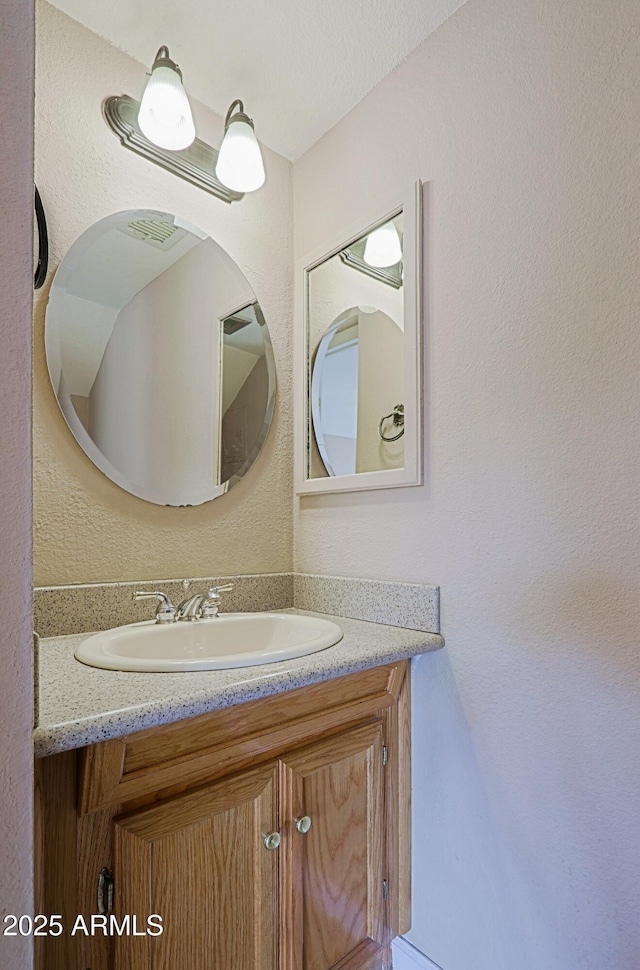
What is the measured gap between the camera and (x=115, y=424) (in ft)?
4.13

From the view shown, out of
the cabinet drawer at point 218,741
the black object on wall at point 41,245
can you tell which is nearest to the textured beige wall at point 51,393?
the black object on wall at point 41,245

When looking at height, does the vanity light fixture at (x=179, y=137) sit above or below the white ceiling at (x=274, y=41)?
below

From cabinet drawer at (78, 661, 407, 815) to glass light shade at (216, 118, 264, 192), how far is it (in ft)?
4.28

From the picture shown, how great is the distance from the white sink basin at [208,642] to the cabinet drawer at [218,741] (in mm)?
79

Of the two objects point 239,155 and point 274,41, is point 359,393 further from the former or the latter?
point 274,41

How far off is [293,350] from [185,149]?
61cm

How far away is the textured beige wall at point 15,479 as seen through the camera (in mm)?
493

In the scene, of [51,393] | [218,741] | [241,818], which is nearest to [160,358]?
[51,393]

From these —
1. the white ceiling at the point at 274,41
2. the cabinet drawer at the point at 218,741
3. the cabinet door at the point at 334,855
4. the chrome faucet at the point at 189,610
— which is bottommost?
the cabinet door at the point at 334,855

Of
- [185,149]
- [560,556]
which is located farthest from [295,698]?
[185,149]

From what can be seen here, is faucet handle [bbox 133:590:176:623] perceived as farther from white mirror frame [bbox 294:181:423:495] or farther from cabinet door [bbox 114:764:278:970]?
white mirror frame [bbox 294:181:423:495]

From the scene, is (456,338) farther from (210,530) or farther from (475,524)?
(210,530)

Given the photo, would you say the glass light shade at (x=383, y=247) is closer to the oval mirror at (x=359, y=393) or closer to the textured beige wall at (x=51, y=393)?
the oval mirror at (x=359, y=393)

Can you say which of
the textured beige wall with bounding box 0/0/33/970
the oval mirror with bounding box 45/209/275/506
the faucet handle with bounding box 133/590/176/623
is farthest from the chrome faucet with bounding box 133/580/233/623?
the textured beige wall with bounding box 0/0/33/970
